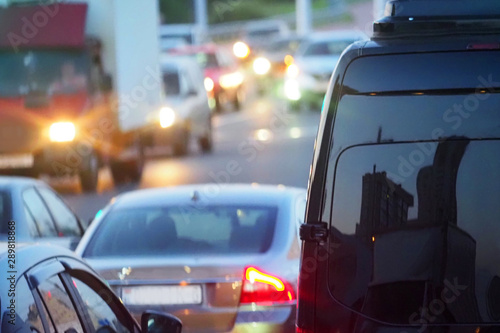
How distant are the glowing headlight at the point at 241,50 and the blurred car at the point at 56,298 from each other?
45.5 m

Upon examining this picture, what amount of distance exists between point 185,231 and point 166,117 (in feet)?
52.1

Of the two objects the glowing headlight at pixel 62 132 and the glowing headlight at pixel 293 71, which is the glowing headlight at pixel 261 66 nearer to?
the glowing headlight at pixel 293 71

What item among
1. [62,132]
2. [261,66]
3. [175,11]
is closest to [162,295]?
[62,132]

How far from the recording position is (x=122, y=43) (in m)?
20.8

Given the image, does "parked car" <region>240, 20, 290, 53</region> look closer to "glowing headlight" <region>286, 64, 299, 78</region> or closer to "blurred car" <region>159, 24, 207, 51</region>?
"blurred car" <region>159, 24, 207, 51</region>

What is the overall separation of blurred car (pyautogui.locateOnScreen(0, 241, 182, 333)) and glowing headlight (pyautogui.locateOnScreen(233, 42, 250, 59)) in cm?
4547

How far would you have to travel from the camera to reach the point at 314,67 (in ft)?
114

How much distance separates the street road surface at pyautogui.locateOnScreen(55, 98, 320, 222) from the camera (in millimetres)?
20094

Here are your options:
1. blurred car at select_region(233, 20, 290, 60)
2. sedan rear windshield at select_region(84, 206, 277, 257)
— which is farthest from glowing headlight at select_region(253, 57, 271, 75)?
sedan rear windshield at select_region(84, 206, 277, 257)

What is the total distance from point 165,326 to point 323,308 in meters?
0.65

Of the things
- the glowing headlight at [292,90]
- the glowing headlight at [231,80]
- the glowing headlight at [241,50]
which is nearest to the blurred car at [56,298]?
the glowing headlight at [292,90]

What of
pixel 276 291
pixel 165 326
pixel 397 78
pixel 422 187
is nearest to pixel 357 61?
pixel 397 78

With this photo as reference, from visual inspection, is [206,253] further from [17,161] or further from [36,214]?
[17,161]

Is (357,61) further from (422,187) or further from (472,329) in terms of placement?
(472,329)
